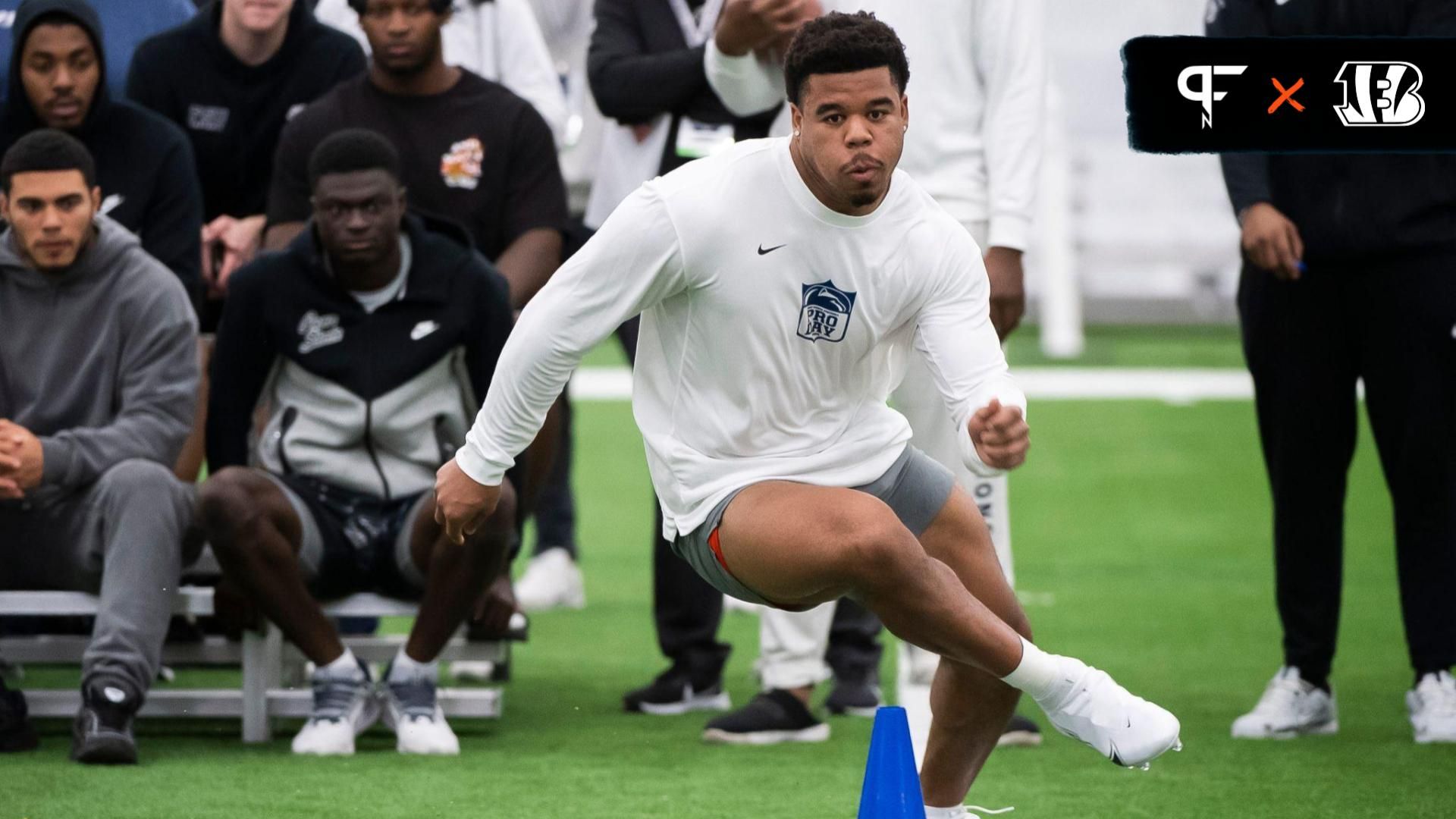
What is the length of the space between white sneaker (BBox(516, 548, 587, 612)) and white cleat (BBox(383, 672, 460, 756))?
2354mm

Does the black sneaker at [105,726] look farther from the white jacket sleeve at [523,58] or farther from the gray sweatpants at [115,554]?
the white jacket sleeve at [523,58]

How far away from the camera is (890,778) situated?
4.28m

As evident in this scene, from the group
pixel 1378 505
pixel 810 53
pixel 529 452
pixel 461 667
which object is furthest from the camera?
pixel 1378 505

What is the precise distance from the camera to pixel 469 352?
20.0ft

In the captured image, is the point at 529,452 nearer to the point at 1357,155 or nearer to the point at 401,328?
the point at 401,328

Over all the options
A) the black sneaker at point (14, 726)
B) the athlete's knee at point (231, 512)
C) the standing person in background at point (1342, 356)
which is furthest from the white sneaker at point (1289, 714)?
the black sneaker at point (14, 726)

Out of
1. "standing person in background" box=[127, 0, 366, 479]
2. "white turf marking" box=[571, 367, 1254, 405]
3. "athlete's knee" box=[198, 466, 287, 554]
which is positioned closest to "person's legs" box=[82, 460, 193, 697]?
"athlete's knee" box=[198, 466, 287, 554]

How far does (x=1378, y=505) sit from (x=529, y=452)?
560 cm

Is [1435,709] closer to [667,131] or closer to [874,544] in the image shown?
[874,544]

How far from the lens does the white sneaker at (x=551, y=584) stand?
27.2 feet

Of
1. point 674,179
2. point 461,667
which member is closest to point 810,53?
point 674,179

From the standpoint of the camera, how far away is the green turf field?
512 centimetres

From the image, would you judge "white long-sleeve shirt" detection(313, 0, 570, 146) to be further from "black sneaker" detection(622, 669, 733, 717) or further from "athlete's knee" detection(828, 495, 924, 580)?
"athlete's knee" detection(828, 495, 924, 580)

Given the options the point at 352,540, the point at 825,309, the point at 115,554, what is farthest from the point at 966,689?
the point at 115,554
